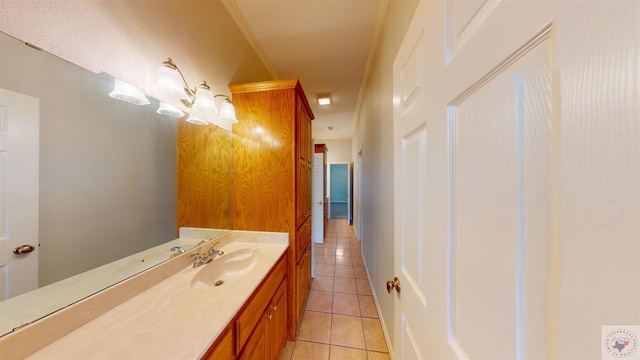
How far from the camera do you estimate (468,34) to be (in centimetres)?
44

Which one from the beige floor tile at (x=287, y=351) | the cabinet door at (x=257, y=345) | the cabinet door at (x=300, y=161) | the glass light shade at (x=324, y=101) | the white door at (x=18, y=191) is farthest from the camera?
the glass light shade at (x=324, y=101)

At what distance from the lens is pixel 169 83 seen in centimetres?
106

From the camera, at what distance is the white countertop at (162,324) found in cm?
63

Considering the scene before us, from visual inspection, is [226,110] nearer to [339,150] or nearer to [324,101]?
[324,101]

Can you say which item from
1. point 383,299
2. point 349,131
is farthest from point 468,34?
point 349,131

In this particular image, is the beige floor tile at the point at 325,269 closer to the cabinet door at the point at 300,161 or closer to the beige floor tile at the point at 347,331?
the beige floor tile at the point at 347,331

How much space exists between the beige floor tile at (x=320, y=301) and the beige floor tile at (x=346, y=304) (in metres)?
0.05

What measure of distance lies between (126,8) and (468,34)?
4.60 ft

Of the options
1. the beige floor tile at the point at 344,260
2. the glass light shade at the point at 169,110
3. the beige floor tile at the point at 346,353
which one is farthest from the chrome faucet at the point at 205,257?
the beige floor tile at the point at 344,260

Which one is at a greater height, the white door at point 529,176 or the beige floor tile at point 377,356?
the white door at point 529,176

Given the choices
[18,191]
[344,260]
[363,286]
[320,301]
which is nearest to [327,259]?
[344,260]

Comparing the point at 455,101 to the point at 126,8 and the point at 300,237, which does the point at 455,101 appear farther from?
the point at 300,237

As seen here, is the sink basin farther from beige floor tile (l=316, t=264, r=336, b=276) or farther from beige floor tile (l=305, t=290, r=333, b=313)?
beige floor tile (l=316, t=264, r=336, b=276)

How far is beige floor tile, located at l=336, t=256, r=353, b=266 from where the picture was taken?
2.99m
